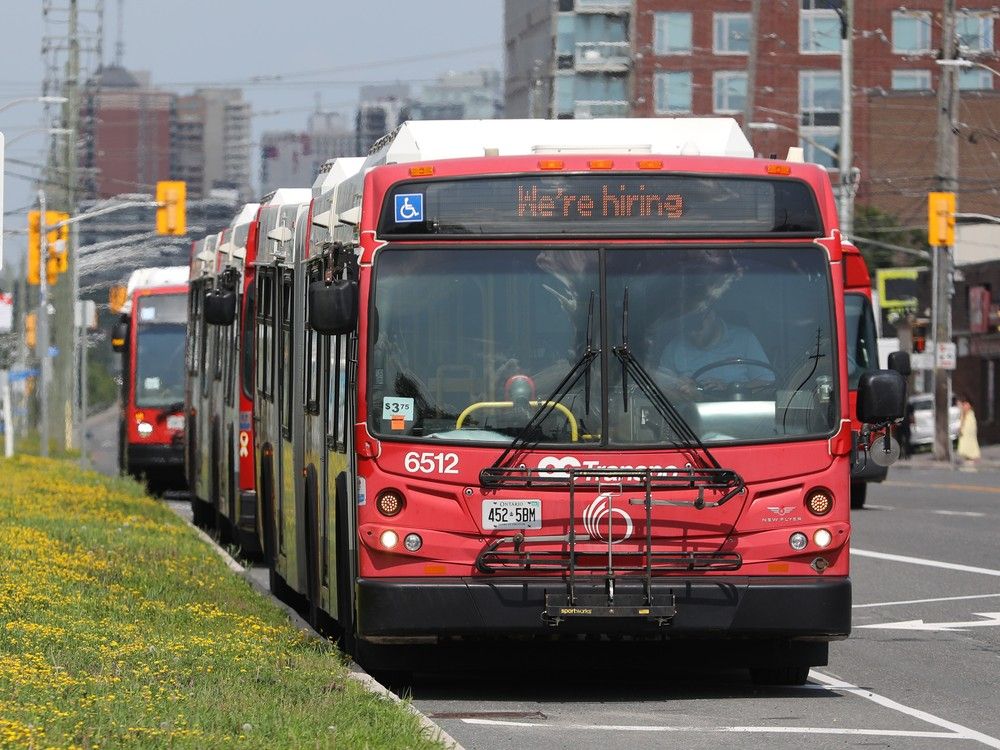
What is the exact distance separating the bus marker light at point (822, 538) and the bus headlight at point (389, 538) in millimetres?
2026

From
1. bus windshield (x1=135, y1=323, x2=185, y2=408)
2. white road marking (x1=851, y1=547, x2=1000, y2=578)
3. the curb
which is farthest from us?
bus windshield (x1=135, y1=323, x2=185, y2=408)

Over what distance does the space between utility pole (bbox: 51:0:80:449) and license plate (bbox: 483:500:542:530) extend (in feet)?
152

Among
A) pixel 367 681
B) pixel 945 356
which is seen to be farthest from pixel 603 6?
pixel 367 681

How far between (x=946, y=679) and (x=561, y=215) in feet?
10.7

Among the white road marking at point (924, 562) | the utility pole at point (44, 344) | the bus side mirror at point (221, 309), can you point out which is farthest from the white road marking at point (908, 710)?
the utility pole at point (44, 344)

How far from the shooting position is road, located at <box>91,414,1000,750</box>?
1023cm

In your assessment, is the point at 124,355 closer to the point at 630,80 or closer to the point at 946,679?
the point at 946,679

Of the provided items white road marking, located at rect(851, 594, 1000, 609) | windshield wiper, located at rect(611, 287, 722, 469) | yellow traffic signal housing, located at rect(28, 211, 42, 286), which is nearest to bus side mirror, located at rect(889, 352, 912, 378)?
white road marking, located at rect(851, 594, 1000, 609)

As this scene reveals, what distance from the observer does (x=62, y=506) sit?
2545 centimetres

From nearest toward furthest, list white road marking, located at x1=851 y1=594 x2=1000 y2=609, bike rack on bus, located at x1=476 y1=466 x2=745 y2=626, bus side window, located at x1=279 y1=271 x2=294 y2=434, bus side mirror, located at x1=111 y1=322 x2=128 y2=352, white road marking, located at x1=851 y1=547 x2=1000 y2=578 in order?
1. bike rack on bus, located at x1=476 y1=466 x2=745 y2=626
2. bus side window, located at x1=279 y1=271 x2=294 y2=434
3. white road marking, located at x1=851 y1=594 x2=1000 y2=609
4. white road marking, located at x1=851 y1=547 x2=1000 y2=578
5. bus side mirror, located at x1=111 y1=322 x2=128 y2=352

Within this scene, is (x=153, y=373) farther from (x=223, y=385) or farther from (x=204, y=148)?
(x=204, y=148)

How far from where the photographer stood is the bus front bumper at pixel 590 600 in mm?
11250

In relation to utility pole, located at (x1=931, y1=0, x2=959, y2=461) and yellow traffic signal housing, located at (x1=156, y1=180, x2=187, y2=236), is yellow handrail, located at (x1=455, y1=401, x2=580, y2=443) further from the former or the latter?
utility pole, located at (x1=931, y1=0, x2=959, y2=461)

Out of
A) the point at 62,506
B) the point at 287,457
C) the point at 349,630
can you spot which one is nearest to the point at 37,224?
the point at 62,506
